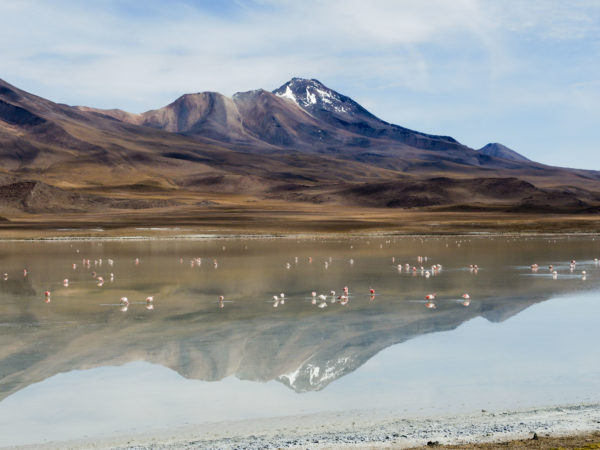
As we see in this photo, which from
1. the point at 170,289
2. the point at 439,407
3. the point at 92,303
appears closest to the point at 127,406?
the point at 439,407

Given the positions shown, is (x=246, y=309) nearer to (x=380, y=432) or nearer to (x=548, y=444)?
(x=380, y=432)

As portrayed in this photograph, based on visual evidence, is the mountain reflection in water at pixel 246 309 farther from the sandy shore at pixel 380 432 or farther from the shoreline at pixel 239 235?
the shoreline at pixel 239 235

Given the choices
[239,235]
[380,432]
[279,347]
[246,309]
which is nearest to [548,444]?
[380,432]

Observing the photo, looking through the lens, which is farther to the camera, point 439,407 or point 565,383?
point 565,383

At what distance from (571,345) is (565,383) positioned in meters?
3.63

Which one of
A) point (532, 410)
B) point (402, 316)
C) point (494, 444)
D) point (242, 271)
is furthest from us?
point (242, 271)

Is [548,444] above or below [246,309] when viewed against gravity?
above

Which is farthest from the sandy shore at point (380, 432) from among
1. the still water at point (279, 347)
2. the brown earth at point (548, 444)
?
the still water at point (279, 347)

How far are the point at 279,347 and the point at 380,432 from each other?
20.9ft

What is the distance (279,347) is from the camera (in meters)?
16.2

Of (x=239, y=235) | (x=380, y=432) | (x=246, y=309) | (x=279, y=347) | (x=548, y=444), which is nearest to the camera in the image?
(x=548, y=444)

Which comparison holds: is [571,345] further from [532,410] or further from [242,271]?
[242,271]

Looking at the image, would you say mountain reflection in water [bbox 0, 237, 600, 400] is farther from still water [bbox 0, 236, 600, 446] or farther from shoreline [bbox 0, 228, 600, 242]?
shoreline [bbox 0, 228, 600, 242]

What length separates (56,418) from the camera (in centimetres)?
1113
